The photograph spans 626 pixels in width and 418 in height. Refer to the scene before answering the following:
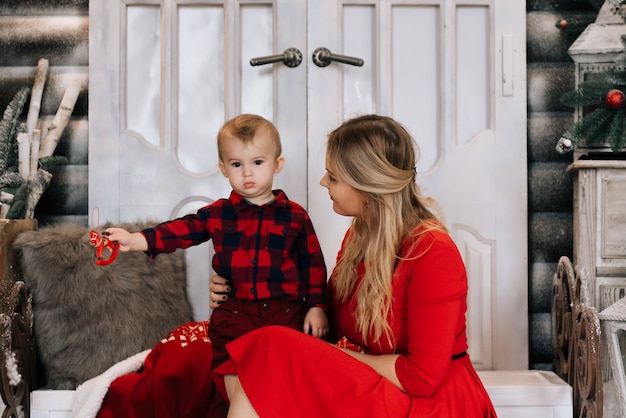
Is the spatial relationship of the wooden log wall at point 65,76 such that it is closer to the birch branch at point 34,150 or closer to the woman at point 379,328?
the birch branch at point 34,150

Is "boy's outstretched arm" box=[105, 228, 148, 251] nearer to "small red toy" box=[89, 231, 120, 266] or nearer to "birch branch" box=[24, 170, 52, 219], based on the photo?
"small red toy" box=[89, 231, 120, 266]

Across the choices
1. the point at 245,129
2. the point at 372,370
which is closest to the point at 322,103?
the point at 245,129

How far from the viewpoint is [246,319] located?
1911 millimetres

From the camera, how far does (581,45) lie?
266cm

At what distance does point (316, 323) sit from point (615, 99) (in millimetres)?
1353

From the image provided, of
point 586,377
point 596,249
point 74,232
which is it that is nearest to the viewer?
point 586,377

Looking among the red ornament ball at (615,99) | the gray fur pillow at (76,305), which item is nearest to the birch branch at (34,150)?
the gray fur pillow at (76,305)

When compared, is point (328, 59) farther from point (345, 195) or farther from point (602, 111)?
point (345, 195)

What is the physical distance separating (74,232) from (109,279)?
7.6 inches

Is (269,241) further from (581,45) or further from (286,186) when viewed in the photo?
(581,45)

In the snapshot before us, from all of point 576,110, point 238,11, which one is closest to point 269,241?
point 238,11

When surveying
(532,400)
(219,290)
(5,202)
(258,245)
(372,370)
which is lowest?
(532,400)

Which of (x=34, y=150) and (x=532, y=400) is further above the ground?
(x=34, y=150)

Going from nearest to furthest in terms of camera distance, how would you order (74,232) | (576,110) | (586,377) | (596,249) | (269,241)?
(269,241)
(586,377)
(74,232)
(596,249)
(576,110)
